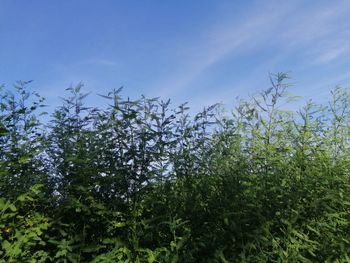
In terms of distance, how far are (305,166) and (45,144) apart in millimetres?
2139

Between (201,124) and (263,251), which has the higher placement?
(201,124)

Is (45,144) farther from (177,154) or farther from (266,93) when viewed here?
(266,93)

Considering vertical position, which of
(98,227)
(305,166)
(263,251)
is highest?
(305,166)

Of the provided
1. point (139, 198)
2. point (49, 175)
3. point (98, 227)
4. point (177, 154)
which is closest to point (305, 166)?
point (177, 154)

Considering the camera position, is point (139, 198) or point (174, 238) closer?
point (174, 238)

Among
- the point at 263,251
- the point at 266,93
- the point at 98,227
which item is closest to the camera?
the point at 263,251

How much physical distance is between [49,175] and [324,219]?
7.17 feet

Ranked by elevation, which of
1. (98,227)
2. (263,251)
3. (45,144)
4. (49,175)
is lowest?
(263,251)

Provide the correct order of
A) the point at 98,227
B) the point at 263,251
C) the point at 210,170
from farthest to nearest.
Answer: the point at 210,170 → the point at 98,227 → the point at 263,251

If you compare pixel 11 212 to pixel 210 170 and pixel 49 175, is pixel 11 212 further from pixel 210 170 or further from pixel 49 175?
pixel 210 170

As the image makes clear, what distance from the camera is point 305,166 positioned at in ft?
11.7

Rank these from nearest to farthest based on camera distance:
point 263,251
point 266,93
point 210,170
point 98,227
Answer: point 263,251
point 98,227
point 210,170
point 266,93

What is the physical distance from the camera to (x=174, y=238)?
3.11 meters

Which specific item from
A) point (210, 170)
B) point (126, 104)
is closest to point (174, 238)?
Answer: point (210, 170)
